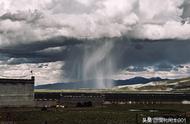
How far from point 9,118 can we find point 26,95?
158ft

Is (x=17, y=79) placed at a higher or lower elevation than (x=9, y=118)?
higher

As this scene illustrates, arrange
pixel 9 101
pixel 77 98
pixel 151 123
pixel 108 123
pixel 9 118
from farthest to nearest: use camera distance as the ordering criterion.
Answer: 1. pixel 77 98
2. pixel 9 101
3. pixel 9 118
4. pixel 108 123
5. pixel 151 123

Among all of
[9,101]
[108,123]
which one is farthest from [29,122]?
[9,101]

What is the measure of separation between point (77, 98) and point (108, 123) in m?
102

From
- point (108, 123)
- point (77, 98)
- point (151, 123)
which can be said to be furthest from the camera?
point (77, 98)

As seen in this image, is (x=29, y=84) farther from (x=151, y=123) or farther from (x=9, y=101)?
(x=151, y=123)

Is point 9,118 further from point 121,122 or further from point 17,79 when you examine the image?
point 17,79

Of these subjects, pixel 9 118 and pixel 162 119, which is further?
pixel 9 118

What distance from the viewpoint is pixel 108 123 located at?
81.9 m

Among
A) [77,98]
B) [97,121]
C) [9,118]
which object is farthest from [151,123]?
[77,98]

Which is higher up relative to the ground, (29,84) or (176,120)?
(29,84)

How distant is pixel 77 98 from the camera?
183m

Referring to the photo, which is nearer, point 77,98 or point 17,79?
point 17,79

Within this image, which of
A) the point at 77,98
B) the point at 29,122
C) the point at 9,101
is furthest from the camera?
the point at 77,98
